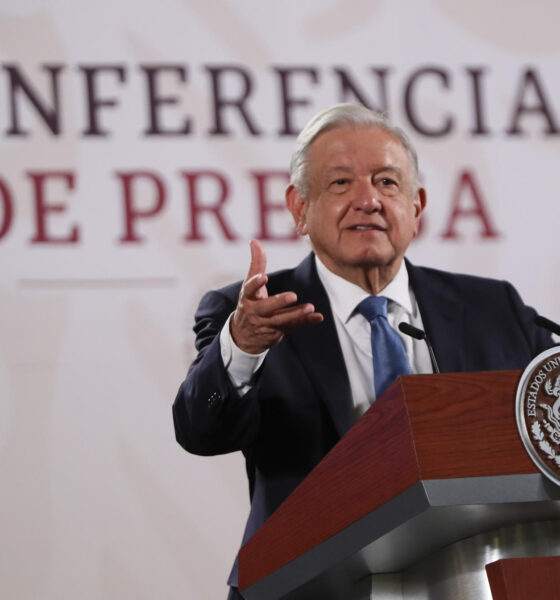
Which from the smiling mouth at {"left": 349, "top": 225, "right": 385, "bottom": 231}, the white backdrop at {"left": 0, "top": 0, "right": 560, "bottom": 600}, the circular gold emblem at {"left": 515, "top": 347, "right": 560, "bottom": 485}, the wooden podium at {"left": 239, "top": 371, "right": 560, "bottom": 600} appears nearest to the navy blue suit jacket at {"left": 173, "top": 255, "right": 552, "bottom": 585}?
the smiling mouth at {"left": 349, "top": 225, "right": 385, "bottom": 231}

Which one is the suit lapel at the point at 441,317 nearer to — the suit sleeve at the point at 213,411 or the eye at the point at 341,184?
the eye at the point at 341,184

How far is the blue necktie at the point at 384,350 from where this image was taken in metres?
1.88

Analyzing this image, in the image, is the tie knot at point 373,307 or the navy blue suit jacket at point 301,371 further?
the tie knot at point 373,307

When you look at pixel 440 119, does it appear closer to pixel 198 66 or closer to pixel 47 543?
pixel 198 66

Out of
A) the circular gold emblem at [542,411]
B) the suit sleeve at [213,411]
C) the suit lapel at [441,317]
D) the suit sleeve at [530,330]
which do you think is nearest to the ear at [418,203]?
the suit lapel at [441,317]

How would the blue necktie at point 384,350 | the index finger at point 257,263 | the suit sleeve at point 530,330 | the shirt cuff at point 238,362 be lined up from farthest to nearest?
the suit sleeve at point 530,330, the blue necktie at point 384,350, the shirt cuff at point 238,362, the index finger at point 257,263

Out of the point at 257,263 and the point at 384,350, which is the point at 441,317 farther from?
the point at 257,263

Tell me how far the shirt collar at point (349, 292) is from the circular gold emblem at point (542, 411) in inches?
32.7

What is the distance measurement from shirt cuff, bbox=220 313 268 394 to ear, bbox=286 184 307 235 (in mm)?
569

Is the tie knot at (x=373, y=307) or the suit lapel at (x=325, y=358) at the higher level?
the tie knot at (x=373, y=307)

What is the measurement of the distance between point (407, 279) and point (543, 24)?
1.54 metres

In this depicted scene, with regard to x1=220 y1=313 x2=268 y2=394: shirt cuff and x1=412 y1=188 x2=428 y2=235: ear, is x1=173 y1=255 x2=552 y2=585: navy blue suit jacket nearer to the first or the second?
x1=220 y1=313 x2=268 y2=394: shirt cuff

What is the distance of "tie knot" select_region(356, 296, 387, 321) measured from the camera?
2055 millimetres

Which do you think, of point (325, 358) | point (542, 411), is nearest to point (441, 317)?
point (325, 358)
